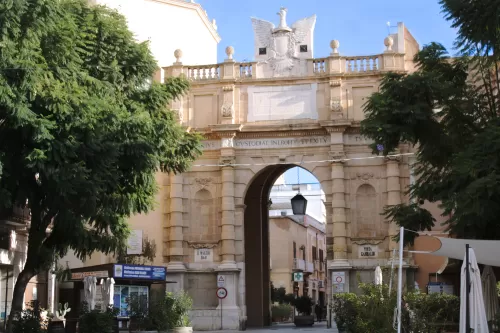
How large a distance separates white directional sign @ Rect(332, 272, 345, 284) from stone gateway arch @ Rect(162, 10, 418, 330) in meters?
0.14

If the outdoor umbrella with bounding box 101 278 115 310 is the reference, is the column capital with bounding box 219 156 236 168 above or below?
above

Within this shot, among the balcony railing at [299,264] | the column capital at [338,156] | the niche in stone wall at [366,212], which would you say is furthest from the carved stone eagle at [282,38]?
the balcony railing at [299,264]

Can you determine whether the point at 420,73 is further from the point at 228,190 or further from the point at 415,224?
the point at 228,190

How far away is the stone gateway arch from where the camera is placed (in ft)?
124

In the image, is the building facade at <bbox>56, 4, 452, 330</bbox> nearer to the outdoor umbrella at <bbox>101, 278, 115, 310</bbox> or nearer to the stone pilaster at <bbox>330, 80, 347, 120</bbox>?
the stone pilaster at <bbox>330, 80, 347, 120</bbox>

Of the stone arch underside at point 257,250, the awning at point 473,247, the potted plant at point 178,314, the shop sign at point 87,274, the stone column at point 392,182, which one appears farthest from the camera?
the stone arch underside at point 257,250

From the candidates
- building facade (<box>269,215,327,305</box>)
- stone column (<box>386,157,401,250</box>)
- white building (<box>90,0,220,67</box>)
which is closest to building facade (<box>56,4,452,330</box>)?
stone column (<box>386,157,401,250</box>)

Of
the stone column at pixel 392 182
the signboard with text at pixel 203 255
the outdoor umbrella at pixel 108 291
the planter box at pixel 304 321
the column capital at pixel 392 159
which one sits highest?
the column capital at pixel 392 159

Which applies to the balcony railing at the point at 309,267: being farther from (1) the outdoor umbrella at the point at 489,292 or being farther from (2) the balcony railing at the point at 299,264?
(1) the outdoor umbrella at the point at 489,292

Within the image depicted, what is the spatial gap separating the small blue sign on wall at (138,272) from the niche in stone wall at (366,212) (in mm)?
9177

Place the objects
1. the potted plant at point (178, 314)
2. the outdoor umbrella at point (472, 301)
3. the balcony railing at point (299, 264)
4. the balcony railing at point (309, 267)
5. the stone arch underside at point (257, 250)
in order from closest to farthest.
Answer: the outdoor umbrella at point (472, 301) → the potted plant at point (178, 314) → the stone arch underside at point (257, 250) → the balcony railing at point (299, 264) → the balcony railing at point (309, 267)

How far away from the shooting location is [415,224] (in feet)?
70.8

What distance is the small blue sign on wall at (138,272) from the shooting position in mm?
31141

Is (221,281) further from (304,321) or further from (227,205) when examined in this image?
(304,321)
